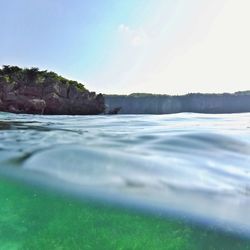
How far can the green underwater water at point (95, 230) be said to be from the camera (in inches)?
280

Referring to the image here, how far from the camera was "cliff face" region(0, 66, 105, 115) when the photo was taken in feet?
173

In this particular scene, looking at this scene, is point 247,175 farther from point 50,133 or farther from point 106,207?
point 50,133

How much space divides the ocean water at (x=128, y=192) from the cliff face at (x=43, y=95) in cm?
4354

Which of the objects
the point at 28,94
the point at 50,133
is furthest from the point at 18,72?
the point at 50,133

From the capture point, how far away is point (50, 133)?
10.6 m

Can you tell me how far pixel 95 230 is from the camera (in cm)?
730

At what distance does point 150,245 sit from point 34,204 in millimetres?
2831

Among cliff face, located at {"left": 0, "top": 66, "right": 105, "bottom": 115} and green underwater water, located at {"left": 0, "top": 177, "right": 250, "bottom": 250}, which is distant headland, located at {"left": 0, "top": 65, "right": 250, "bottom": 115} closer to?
cliff face, located at {"left": 0, "top": 66, "right": 105, "bottom": 115}

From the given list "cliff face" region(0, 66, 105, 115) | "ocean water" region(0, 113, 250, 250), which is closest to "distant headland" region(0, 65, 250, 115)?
"cliff face" region(0, 66, 105, 115)

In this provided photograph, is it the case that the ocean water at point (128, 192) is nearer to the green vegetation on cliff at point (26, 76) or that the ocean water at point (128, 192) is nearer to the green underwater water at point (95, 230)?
the green underwater water at point (95, 230)

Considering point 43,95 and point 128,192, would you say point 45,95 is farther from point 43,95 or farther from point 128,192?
point 128,192

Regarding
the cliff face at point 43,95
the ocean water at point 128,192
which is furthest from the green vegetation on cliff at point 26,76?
the ocean water at point 128,192

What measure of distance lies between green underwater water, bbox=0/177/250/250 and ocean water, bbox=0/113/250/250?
2cm

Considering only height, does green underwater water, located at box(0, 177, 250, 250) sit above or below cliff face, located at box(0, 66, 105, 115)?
below
